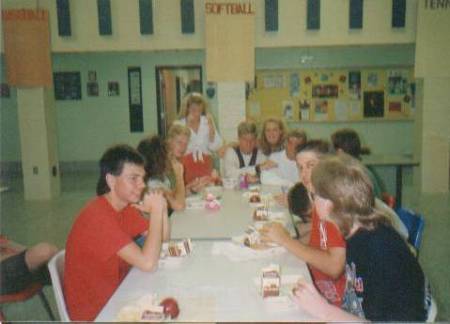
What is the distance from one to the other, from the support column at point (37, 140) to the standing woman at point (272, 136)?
3.79m

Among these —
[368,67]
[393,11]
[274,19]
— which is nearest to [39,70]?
[274,19]

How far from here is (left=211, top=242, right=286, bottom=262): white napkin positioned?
2.34 metres

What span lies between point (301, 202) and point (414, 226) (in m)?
0.64

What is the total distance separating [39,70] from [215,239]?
5.08 meters

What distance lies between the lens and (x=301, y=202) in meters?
2.82

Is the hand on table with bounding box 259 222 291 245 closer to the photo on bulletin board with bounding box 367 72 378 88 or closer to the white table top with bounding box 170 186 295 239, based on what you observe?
the white table top with bounding box 170 186 295 239

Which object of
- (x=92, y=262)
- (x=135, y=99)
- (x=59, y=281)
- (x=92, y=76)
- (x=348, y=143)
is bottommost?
(x=59, y=281)

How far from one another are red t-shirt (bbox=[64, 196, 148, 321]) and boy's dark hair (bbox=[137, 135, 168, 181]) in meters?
1.21

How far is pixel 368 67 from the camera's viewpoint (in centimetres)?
855

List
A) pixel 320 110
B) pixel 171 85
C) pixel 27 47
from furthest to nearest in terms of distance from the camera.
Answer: pixel 171 85 < pixel 320 110 < pixel 27 47

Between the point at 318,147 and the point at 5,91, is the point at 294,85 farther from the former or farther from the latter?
the point at 318,147

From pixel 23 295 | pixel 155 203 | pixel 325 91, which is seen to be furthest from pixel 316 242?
pixel 325 91

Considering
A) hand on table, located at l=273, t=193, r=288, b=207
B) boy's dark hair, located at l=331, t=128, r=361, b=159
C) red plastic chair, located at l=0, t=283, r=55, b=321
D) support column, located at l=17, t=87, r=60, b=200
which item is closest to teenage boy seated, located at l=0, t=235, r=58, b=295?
red plastic chair, located at l=0, t=283, r=55, b=321

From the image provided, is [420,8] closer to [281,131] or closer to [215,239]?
[281,131]
